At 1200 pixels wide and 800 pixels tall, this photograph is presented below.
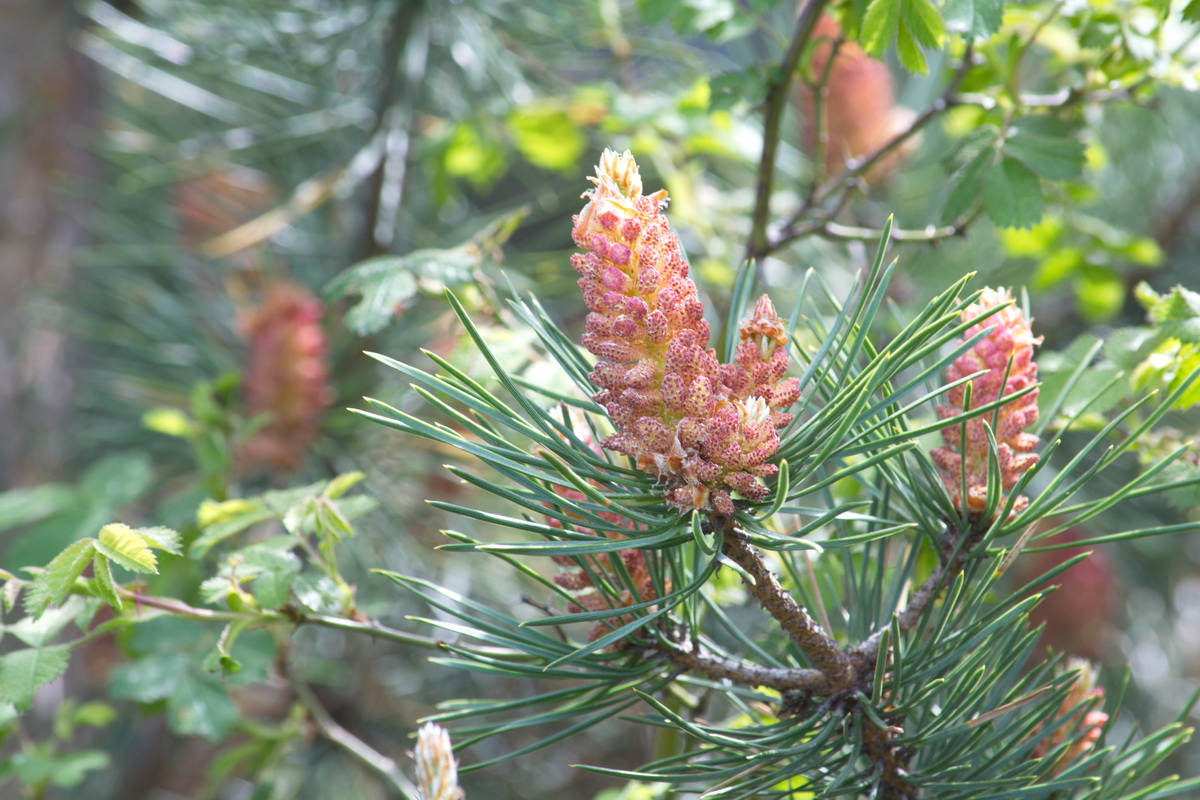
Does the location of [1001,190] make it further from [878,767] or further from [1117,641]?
[1117,641]

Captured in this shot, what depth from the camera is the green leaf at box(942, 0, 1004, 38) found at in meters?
0.42

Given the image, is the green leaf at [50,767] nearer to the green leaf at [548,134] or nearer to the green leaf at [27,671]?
the green leaf at [27,671]

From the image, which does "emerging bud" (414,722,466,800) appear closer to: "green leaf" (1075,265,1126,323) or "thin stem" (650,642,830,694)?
"thin stem" (650,642,830,694)

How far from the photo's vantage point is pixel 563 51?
94cm

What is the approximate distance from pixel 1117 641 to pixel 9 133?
4.79ft

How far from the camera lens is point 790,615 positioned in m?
0.34

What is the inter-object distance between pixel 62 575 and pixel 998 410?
379mm

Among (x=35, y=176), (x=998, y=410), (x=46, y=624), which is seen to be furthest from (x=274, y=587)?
(x=35, y=176)

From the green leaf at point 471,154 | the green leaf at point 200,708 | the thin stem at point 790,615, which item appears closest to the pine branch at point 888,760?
the thin stem at point 790,615

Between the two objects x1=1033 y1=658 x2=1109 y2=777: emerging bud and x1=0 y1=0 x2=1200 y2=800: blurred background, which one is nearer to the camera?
x1=1033 y1=658 x2=1109 y2=777: emerging bud

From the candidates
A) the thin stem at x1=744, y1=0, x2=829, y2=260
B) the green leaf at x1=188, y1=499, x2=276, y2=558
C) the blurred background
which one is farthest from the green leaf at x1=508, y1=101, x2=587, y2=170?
the green leaf at x1=188, y1=499, x2=276, y2=558

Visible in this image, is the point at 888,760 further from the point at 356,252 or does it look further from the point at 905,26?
the point at 356,252

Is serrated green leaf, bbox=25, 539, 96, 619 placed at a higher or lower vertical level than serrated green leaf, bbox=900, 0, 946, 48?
lower

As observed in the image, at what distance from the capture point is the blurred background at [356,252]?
78cm
